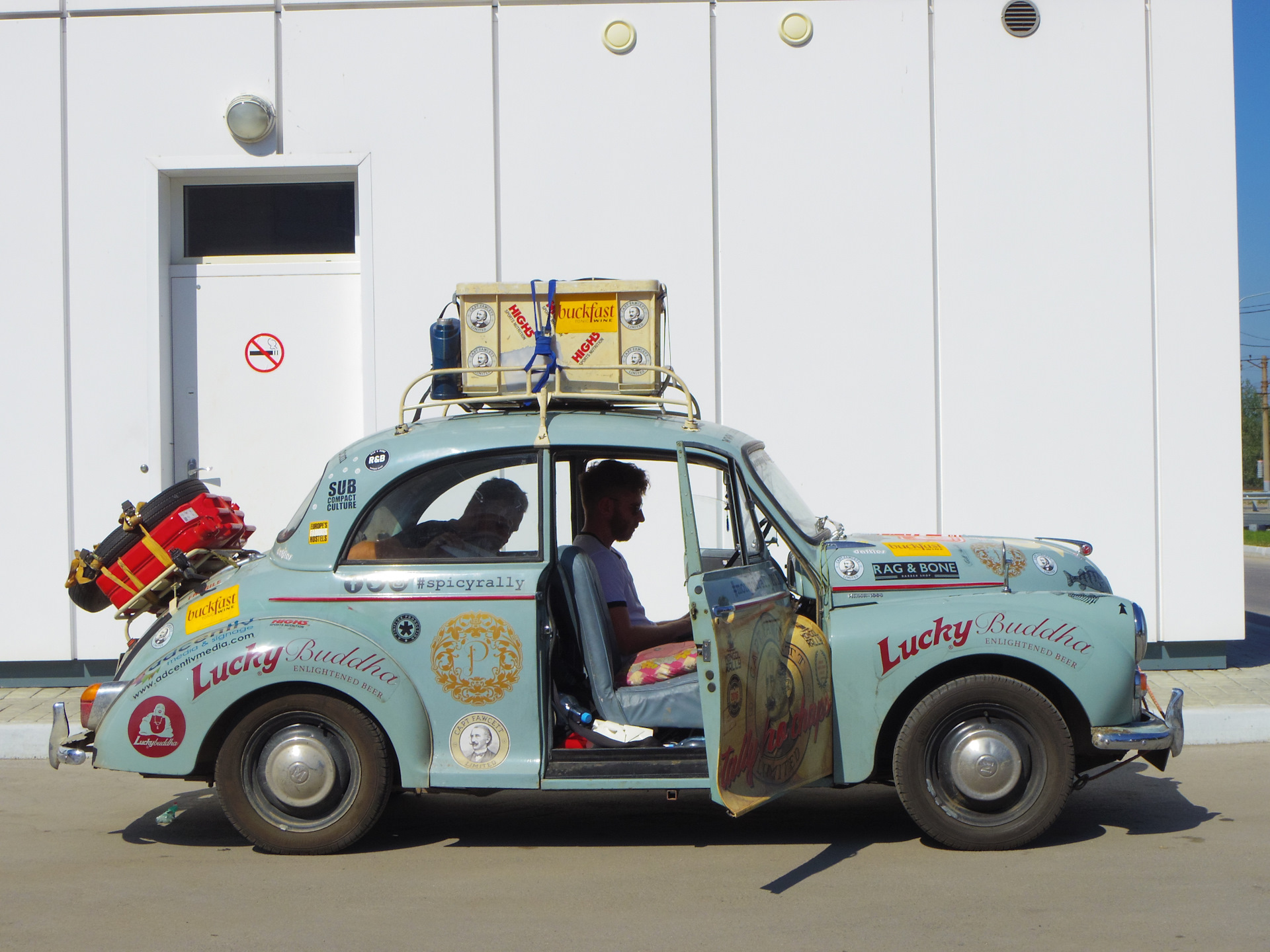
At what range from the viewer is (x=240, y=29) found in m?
8.89

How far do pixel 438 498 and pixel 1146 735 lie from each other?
3043 mm

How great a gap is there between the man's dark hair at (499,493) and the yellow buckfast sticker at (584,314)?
889mm

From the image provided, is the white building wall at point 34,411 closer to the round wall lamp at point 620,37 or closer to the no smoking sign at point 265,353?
the no smoking sign at point 265,353

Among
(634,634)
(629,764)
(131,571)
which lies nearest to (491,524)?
(634,634)

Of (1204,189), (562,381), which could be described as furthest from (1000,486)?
(562,381)

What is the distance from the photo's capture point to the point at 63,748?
495 centimetres

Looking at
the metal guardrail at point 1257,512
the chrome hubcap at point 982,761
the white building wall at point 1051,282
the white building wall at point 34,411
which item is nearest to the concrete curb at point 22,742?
the white building wall at point 34,411

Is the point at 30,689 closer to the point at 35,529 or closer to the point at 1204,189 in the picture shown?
the point at 35,529

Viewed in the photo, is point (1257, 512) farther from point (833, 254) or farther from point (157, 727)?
point (157, 727)

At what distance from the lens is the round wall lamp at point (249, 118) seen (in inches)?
344

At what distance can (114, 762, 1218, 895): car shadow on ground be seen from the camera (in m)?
5.17

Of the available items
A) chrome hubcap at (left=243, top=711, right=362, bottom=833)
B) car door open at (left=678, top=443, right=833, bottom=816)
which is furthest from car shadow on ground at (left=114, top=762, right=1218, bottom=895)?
car door open at (left=678, top=443, right=833, bottom=816)

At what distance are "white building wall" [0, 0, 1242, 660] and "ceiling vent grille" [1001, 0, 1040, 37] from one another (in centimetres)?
12

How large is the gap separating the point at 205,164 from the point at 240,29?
3.48 ft
